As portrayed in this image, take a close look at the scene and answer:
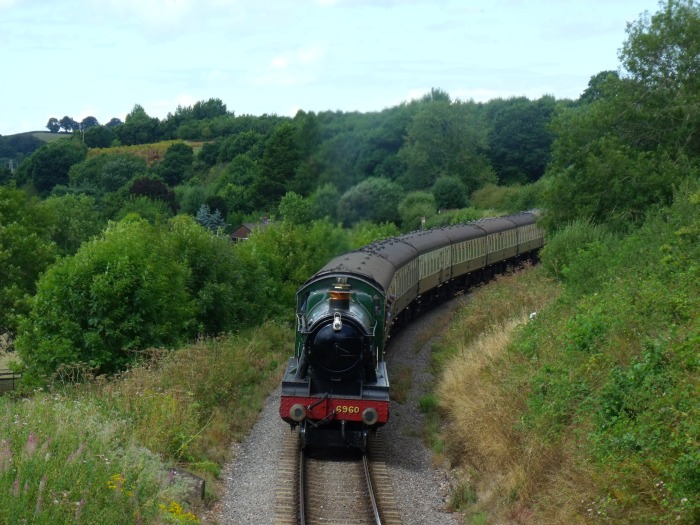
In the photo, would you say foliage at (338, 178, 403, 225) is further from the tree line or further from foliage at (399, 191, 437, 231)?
foliage at (399, 191, 437, 231)

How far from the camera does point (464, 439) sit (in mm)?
12945

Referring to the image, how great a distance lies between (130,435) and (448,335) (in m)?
11.6

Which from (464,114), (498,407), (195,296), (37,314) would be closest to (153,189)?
(195,296)

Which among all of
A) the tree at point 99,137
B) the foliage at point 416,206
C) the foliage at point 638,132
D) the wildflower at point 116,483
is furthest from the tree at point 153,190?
the wildflower at point 116,483

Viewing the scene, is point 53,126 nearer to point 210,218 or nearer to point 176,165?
point 176,165

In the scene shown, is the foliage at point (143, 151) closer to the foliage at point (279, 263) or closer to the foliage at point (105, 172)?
the foliage at point (105, 172)

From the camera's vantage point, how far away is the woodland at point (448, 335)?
8.54 m

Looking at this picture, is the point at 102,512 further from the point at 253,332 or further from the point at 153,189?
the point at 153,189

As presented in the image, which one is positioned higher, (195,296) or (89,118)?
(89,118)

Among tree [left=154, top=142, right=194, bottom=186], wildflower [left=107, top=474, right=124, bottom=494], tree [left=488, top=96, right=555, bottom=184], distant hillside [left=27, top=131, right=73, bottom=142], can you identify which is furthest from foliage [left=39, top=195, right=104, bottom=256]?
distant hillside [left=27, top=131, right=73, bottom=142]

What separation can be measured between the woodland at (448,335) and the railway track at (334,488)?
1189mm

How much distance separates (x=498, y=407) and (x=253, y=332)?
502 inches

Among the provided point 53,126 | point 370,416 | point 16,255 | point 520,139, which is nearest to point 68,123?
point 53,126

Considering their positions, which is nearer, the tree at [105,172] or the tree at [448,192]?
the tree at [448,192]
